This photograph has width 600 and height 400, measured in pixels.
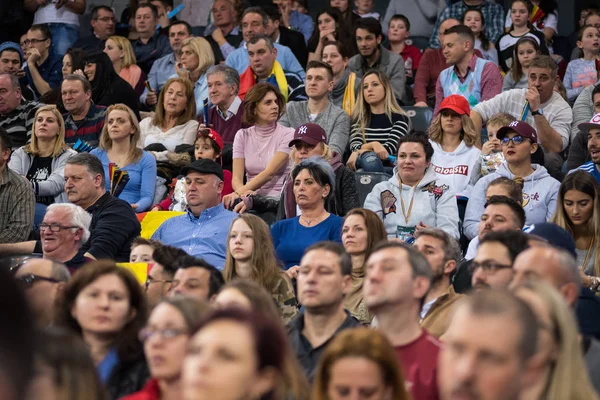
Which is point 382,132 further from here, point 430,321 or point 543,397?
point 543,397

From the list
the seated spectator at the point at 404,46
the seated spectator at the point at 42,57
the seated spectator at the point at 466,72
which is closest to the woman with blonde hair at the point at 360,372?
the seated spectator at the point at 466,72

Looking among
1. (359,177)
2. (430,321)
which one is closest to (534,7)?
(359,177)

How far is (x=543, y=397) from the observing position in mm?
3100

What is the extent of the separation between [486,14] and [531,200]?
428 cm

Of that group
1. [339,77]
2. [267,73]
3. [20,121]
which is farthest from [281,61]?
[20,121]

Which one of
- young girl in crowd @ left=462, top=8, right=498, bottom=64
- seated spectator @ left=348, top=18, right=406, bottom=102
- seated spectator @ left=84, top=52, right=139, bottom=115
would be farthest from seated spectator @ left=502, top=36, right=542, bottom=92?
seated spectator @ left=84, top=52, right=139, bottom=115

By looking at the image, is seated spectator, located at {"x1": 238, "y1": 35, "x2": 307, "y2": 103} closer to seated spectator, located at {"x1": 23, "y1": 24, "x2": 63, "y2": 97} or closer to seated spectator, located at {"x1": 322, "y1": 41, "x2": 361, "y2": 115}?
seated spectator, located at {"x1": 322, "y1": 41, "x2": 361, "y2": 115}

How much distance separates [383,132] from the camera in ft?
27.7

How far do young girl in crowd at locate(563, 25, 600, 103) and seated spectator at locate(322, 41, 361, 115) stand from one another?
6.63 feet

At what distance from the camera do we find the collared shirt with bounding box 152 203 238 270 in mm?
6961

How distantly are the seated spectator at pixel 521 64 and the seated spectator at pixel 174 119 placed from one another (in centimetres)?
279

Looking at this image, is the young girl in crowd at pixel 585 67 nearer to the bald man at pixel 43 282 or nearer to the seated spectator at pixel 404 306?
the seated spectator at pixel 404 306

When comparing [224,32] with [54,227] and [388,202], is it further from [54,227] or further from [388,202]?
[54,227]

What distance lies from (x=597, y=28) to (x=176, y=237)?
A: 4.87 metres
